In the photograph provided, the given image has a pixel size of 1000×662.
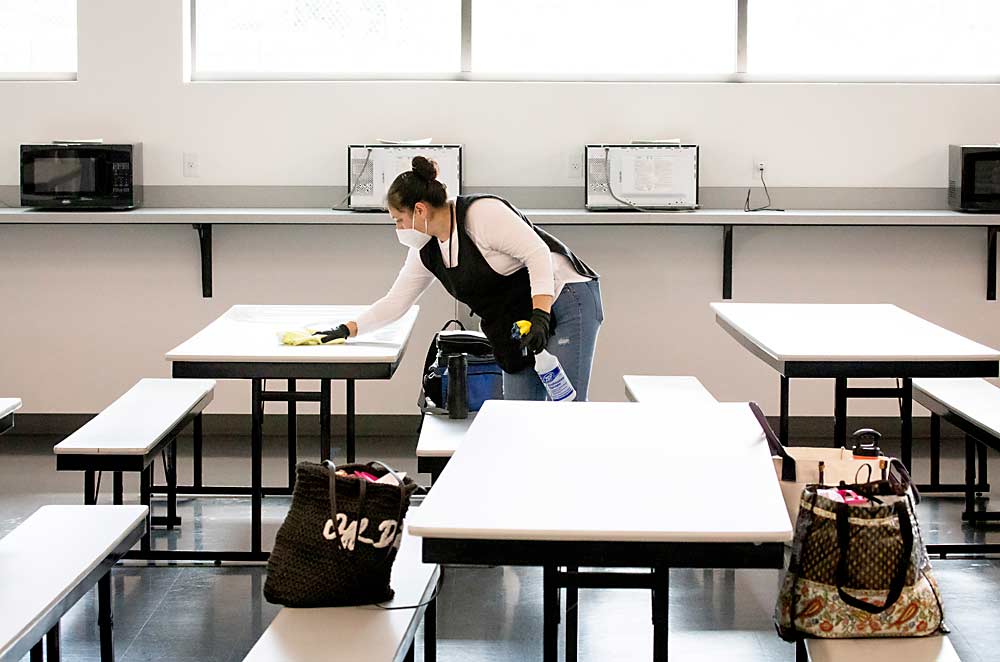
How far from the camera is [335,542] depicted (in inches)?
96.1

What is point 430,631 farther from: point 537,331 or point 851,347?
point 851,347

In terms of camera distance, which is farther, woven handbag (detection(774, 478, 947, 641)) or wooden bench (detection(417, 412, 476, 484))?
wooden bench (detection(417, 412, 476, 484))

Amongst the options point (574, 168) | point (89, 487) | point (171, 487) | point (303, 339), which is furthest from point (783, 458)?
point (574, 168)

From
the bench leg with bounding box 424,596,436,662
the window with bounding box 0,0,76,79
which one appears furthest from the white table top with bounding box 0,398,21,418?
the window with bounding box 0,0,76,79

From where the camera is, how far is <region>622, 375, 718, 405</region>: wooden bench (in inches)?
173

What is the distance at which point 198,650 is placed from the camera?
3314 millimetres

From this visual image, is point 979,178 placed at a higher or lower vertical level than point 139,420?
higher

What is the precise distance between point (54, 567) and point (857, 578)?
4.92 ft

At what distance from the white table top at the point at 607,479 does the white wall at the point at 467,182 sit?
8.51 feet

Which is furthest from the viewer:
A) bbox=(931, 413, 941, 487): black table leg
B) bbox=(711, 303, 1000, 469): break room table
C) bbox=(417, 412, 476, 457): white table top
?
bbox=(931, 413, 941, 487): black table leg

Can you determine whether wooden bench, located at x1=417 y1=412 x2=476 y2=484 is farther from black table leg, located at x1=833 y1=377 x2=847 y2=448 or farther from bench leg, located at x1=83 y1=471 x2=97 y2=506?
black table leg, located at x1=833 y1=377 x2=847 y2=448

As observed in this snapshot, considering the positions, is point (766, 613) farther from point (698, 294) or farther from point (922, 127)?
point (922, 127)

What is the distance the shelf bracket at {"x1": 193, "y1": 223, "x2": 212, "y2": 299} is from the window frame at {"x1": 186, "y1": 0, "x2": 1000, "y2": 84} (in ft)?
2.17

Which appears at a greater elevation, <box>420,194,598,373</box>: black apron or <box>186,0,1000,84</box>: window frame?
<box>186,0,1000,84</box>: window frame
